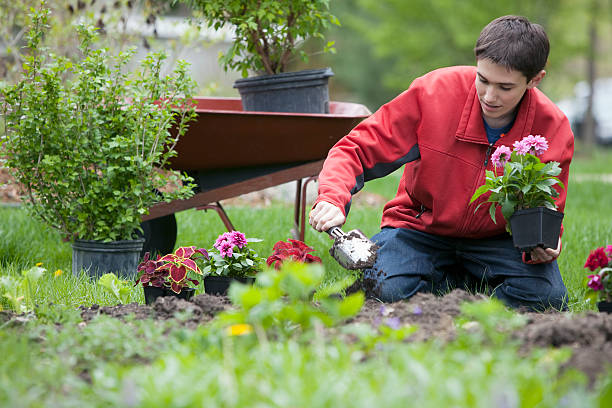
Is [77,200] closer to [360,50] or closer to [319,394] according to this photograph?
[319,394]

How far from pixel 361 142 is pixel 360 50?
18601 mm

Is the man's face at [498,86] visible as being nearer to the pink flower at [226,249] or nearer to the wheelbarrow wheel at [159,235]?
the pink flower at [226,249]

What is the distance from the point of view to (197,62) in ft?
57.7

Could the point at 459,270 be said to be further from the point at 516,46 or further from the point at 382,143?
the point at 516,46

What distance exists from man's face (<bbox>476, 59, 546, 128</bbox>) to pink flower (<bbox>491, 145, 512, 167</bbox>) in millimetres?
252

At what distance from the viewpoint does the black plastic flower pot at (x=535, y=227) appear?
95.1 inches

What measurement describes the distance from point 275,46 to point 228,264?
79.0 inches

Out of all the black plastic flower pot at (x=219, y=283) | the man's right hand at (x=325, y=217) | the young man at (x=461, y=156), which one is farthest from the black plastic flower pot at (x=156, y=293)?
the young man at (x=461, y=156)

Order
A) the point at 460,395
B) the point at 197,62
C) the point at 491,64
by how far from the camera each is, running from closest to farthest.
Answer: the point at 460,395
the point at 491,64
the point at 197,62

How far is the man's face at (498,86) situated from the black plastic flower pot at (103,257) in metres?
1.72

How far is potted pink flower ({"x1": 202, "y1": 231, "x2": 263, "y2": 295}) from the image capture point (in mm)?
2537

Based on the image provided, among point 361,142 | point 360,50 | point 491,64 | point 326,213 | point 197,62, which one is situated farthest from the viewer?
point 360,50

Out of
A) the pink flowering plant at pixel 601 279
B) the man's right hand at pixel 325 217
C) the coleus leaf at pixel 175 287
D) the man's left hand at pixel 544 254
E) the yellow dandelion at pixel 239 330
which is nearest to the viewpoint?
the yellow dandelion at pixel 239 330

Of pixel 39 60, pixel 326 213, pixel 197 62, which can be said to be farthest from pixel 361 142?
pixel 197 62
